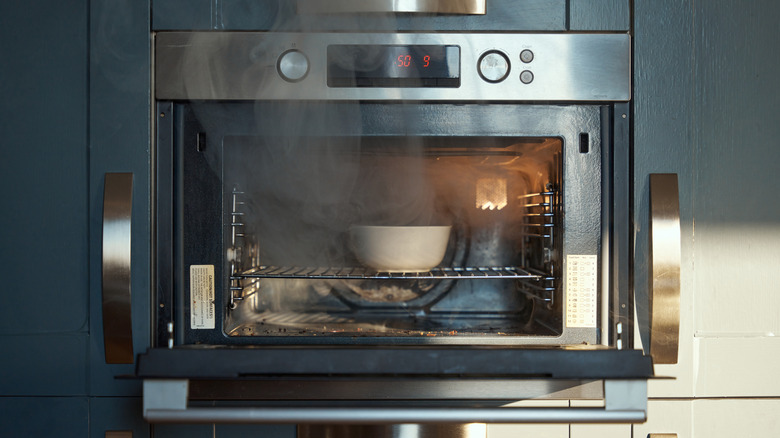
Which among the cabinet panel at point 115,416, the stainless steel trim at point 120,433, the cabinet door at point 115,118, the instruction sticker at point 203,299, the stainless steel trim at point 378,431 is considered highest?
the cabinet door at point 115,118

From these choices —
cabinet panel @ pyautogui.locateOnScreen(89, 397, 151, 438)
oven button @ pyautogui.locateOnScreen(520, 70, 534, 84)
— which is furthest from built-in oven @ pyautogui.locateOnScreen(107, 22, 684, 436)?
cabinet panel @ pyautogui.locateOnScreen(89, 397, 151, 438)

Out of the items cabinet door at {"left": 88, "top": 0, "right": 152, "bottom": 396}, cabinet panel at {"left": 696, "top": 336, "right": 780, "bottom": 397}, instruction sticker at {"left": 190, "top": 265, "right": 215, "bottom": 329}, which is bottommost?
cabinet panel at {"left": 696, "top": 336, "right": 780, "bottom": 397}

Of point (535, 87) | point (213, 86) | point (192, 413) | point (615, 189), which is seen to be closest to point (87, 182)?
point (213, 86)

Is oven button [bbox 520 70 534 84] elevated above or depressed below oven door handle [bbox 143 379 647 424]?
above

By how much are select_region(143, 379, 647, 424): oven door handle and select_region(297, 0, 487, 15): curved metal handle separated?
65 centimetres

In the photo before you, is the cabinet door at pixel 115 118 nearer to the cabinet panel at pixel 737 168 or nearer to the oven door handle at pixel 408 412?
the oven door handle at pixel 408 412

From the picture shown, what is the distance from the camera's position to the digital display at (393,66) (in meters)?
0.90

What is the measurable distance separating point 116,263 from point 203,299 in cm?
16

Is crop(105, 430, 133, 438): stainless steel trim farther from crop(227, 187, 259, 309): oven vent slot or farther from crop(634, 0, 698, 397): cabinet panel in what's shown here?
crop(634, 0, 698, 397): cabinet panel

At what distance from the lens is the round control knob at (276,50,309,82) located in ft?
2.95

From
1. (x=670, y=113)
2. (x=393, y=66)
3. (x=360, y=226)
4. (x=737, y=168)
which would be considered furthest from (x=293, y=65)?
(x=737, y=168)

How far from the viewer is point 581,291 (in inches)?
35.7

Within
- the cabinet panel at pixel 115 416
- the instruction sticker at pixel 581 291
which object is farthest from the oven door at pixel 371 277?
the cabinet panel at pixel 115 416

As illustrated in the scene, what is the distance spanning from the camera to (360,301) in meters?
1.13
